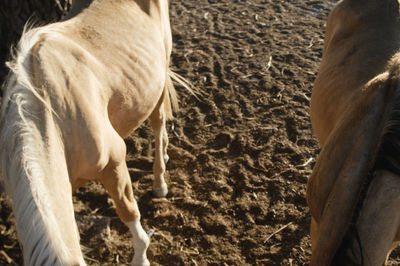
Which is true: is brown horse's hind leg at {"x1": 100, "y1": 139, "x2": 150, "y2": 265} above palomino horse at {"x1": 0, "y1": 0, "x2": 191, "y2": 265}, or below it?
below

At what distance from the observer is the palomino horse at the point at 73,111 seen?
1391mm

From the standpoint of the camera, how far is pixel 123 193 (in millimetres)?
2344

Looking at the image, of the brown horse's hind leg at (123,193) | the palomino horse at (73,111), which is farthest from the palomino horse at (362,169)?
the brown horse's hind leg at (123,193)

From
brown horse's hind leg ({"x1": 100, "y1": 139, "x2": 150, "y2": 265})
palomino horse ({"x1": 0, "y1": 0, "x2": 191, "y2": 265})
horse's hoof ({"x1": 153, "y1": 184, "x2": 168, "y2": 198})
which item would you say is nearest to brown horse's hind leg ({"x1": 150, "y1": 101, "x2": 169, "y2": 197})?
horse's hoof ({"x1": 153, "y1": 184, "x2": 168, "y2": 198})

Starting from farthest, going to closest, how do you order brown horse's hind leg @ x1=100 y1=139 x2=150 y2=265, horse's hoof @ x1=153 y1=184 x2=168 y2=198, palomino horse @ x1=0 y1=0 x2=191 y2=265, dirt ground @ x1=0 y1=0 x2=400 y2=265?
horse's hoof @ x1=153 y1=184 x2=168 y2=198 < dirt ground @ x1=0 y1=0 x2=400 y2=265 < brown horse's hind leg @ x1=100 y1=139 x2=150 y2=265 < palomino horse @ x1=0 y1=0 x2=191 y2=265

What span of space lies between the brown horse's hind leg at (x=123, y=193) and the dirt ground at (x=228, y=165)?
0.88 ft

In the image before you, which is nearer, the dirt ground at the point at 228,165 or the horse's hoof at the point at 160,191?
the dirt ground at the point at 228,165

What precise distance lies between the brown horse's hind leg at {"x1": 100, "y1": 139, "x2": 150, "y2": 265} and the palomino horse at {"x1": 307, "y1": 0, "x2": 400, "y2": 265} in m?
1.11

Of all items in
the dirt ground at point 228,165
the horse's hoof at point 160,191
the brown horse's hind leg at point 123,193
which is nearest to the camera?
the brown horse's hind leg at point 123,193

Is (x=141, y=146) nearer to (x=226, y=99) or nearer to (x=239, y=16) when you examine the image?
(x=226, y=99)

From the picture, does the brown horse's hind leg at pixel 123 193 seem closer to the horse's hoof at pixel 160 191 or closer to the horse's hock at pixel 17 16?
the horse's hoof at pixel 160 191

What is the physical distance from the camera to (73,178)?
75.4 inches

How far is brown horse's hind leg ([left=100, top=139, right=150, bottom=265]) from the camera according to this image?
2.20 meters

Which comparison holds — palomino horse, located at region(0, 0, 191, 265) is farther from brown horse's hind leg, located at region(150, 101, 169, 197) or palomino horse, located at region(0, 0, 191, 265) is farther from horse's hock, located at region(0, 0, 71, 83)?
horse's hock, located at region(0, 0, 71, 83)
